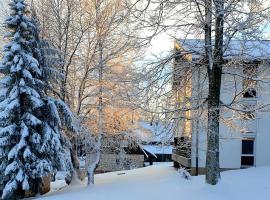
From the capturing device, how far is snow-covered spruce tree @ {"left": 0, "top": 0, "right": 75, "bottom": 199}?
17.3 metres

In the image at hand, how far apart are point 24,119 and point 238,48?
8.63 metres

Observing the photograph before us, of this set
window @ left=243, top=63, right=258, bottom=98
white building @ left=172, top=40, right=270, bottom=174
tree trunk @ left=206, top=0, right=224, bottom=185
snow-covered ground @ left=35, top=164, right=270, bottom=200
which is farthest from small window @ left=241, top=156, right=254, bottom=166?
tree trunk @ left=206, top=0, right=224, bottom=185

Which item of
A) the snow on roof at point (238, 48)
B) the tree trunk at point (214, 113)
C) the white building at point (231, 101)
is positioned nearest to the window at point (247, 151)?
the white building at point (231, 101)

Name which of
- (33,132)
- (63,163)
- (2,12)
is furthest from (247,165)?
(2,12)

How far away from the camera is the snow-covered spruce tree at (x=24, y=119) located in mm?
17297

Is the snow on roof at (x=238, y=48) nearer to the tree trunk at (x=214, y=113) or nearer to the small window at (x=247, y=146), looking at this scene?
the tree trunk at (x=214, y=113)

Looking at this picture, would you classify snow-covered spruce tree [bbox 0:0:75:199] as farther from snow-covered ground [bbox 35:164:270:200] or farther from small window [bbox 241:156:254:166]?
small window [bbox 241:156:254:166]

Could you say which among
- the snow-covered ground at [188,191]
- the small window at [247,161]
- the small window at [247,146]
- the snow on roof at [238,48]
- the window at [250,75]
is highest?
the snow on roof at [238,48]

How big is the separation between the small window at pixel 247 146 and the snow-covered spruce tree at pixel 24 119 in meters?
9.34

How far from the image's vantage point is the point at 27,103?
17953mm

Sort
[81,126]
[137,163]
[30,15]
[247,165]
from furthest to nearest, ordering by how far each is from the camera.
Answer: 1. [137,163]
2. [247,165]
3. [81,126]
4. [30,15]

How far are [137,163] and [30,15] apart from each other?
2098 cm

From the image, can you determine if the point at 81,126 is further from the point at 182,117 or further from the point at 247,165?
the point at 247,165

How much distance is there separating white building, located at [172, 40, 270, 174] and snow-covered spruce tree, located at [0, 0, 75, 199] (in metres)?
5.42
